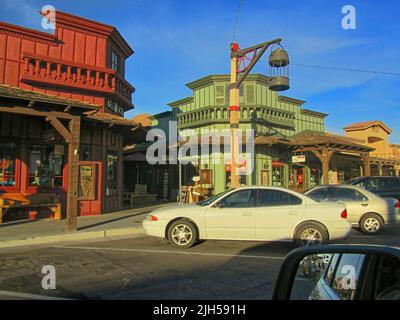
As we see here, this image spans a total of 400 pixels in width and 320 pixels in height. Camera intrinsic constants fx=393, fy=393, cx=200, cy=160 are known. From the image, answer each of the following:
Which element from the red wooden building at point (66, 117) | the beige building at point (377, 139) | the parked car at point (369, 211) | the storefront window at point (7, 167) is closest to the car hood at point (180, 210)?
the red wooden building at point (66, 117)

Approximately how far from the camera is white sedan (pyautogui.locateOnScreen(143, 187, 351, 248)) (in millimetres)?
9039

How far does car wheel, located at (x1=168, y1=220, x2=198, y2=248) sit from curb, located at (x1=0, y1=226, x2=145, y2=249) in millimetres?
2870

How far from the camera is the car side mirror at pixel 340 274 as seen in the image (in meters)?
2.13

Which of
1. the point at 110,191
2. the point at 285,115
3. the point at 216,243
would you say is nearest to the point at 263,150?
the point at 285,115

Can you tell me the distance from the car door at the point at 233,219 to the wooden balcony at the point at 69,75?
10249 mm

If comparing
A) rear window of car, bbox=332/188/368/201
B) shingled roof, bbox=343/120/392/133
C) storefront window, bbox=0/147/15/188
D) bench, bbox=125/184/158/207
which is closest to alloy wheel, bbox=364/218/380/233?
rear window of car, bbox=332/188/368/201

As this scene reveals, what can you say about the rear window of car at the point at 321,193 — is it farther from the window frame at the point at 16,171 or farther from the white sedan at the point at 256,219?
the window frame at the point at 16,171

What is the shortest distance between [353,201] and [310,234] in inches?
150

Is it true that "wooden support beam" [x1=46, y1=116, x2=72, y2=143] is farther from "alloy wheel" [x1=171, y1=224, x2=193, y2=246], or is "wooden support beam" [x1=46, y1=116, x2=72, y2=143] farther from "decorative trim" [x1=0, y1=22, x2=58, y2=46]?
"decorative trim" [x1=0, y1=22, x2=58, y2=46]

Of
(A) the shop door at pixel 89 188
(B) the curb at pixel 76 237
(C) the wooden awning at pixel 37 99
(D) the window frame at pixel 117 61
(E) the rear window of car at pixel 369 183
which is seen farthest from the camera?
(D) the window frame at pixel 117 61

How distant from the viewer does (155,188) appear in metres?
28.6

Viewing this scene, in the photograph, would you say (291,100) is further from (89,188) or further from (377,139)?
(377,139)

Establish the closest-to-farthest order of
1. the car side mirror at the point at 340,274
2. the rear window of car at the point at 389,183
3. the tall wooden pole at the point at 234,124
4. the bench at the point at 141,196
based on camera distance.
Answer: the car side mirror at the point at 340,274 < the tall wooden pole at the point at 234,124 < the rear window of car at the point at 389,183 < the bench at the point at 141,196

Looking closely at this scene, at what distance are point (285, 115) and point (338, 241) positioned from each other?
18.3 metres
